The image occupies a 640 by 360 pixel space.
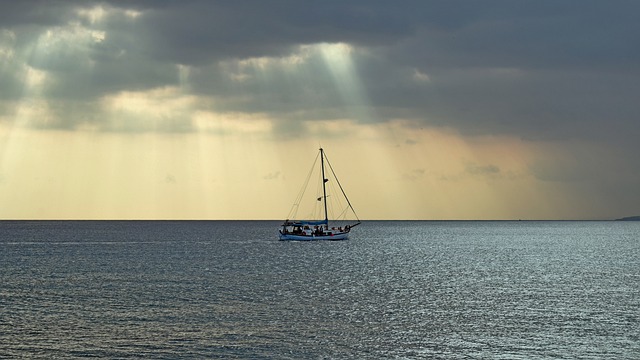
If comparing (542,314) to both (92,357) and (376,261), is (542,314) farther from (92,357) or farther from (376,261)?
(376,261)

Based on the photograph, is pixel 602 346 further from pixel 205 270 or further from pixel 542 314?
pixel 205 270

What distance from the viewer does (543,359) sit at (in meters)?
56.8

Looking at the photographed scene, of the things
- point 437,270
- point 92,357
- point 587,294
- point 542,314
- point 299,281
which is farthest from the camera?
point 437,270

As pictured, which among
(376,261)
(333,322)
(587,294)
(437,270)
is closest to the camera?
(333,322)

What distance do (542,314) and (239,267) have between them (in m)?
69.1

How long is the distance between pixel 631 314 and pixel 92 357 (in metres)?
50.6

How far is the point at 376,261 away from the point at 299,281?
177 ft

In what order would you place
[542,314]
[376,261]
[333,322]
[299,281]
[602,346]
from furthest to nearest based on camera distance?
[376,261] → [299,281] → [542,314] → [333,322] → [602,346]

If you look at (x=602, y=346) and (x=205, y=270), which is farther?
(x=205, y=270)

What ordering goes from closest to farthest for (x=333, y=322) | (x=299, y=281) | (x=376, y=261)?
(x=333, y=322) → (x=299, y=281) → (x=376, y=261)

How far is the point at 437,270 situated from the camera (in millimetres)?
141000

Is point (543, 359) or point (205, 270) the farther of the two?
point (205, 270)

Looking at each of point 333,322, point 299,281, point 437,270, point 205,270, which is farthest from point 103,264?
point 333,322

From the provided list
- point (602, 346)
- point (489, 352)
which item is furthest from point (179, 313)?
point (602, 346)
